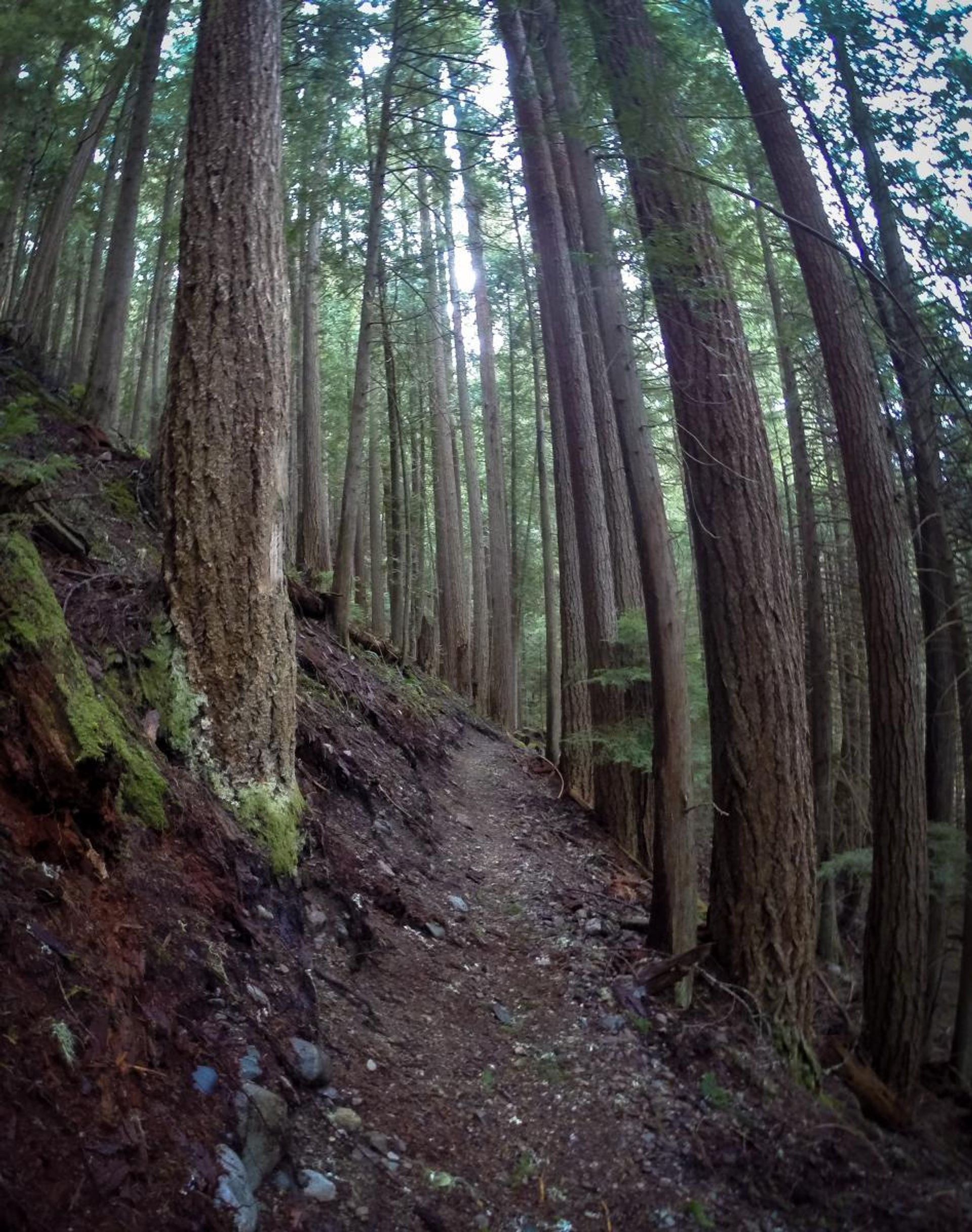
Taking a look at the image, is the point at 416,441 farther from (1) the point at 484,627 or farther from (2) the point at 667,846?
(2) the point at 667,846

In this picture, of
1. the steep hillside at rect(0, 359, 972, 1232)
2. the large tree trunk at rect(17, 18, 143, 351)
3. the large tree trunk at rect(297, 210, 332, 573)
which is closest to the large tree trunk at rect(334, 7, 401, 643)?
the steep hillside at rect(0, 359, 972, 1232)

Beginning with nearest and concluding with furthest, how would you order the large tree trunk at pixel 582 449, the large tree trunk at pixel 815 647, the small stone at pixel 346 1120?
the small stone at pixel 346 1120 → the large tree trunk at pixel 582 449 → the large tree trunk at pixel 815 647

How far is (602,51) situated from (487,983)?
6562 millimetres

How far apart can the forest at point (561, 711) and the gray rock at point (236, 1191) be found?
20 mm

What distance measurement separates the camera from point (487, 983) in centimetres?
489

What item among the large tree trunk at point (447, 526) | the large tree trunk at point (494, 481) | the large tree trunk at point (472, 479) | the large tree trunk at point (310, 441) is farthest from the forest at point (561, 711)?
the large tree trunk at point (472, 479)

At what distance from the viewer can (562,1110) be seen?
3.87 metres

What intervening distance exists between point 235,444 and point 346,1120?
126 inches

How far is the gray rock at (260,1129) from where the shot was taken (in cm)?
Answer: 244

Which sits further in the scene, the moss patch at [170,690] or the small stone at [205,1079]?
the moss patch at [170,690]

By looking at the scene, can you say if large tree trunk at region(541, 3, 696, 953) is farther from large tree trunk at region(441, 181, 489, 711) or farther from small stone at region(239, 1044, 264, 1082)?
large tree trunk at region(441, 181, 489, 711)

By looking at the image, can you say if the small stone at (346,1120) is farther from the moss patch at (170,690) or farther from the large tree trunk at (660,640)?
the large tree trunk at (660,640)

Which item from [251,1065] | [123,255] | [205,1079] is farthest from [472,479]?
[205,1079]

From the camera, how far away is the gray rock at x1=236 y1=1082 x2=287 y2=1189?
244 cm
